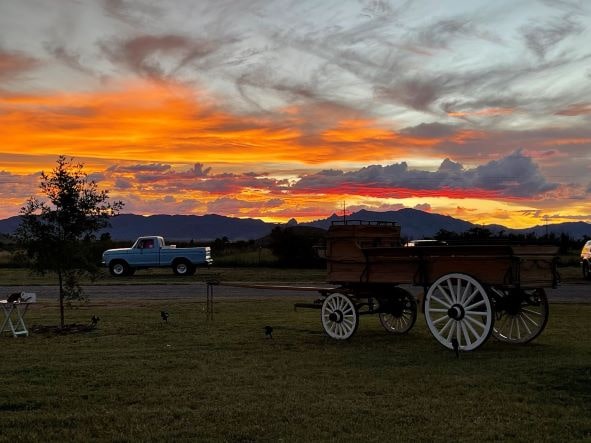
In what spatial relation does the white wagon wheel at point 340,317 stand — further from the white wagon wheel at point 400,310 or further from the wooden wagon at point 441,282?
the white wagon wheel at point 400,310

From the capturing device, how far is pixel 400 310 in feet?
45.8

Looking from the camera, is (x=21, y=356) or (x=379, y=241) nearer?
(x=21, y=356)

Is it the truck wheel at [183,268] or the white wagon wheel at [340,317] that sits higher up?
the truck wheel at [183,268]

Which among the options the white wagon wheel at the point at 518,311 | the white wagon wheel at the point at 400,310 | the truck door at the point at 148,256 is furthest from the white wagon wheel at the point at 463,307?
the truck door at the point at 148,256

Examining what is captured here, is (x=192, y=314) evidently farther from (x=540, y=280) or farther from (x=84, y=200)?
(x=540, y=280)

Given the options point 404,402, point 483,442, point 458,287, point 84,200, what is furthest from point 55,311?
point 483,442

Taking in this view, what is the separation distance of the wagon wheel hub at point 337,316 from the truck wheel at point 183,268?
86.6 feet

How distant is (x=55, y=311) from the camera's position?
2017cm

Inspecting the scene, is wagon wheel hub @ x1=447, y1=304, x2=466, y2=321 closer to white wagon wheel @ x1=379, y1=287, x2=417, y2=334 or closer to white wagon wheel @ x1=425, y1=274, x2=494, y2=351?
white wagon wheel @ x1=425, y1=274, x2=494, y2=351

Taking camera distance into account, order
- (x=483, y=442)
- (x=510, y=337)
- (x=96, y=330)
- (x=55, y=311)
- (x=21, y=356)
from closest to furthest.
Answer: (x=483, y=442), (x=21, y=356), (x=510, y=337), (x=96, y=330), (x=55, y=311)

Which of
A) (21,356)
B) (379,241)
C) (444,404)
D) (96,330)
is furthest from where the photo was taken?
(96,330)

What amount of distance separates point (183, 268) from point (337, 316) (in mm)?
26749

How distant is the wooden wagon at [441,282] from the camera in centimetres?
1134

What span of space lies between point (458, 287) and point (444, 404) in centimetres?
419
